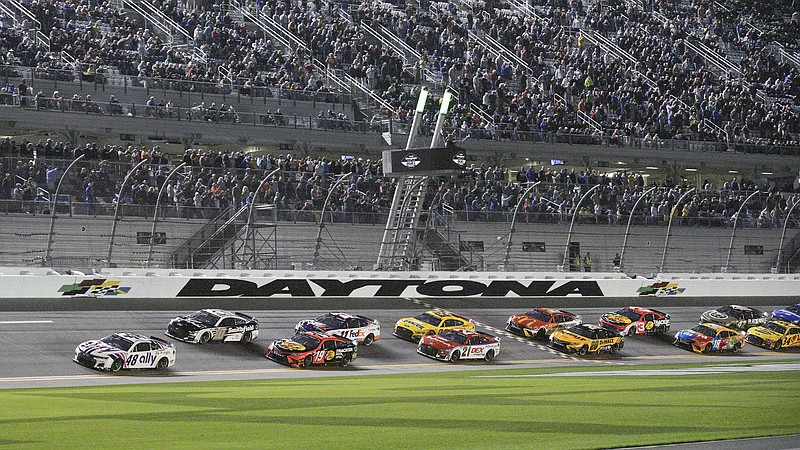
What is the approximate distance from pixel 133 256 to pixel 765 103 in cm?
4056

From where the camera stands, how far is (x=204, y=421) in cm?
1313

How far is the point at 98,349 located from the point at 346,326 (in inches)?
275

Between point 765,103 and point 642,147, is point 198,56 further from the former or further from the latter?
point 765,103

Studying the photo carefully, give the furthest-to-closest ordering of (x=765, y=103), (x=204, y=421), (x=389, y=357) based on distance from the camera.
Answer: (x=765, y=103), (x=389, y=357), (x=204, y=421)

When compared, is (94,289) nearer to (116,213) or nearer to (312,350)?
(116,213)

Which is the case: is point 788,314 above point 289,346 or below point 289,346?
above

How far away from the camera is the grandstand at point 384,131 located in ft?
95.8

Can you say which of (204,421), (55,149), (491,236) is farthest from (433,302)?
(204,421)

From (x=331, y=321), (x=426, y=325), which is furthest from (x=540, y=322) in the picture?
(x=331, y=321)

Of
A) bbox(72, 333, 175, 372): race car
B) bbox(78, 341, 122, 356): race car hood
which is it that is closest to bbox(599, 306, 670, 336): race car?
bbox(72, 333, 175, 372): race car

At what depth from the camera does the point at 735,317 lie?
Answer: 35.2 meters

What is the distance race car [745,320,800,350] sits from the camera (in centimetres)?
3400

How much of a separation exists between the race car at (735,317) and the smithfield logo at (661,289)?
1.50m

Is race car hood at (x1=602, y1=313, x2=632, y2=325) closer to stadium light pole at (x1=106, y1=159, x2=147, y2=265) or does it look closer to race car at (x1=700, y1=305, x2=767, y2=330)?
race car at (x1=700, y1=305, x2=767, y2=330)
